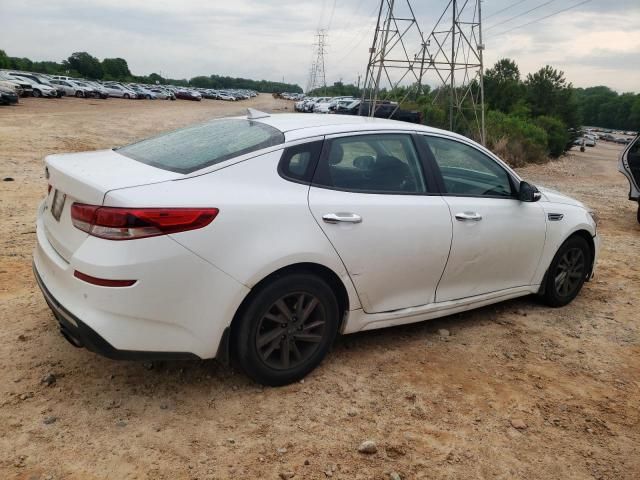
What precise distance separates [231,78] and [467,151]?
19761 centimetres

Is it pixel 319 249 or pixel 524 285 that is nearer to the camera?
pixel 319 249

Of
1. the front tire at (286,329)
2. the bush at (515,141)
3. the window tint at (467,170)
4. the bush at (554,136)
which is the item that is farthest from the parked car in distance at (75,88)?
the front tire at (286,329)

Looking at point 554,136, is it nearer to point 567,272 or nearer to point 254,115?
point 567,272

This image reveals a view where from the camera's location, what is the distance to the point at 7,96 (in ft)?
91.9

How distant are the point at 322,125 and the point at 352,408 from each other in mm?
1748

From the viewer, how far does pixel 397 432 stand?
302cm

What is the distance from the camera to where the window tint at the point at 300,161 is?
327cm

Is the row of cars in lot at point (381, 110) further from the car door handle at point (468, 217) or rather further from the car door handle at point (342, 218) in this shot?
the car door handle at point (342, 218)

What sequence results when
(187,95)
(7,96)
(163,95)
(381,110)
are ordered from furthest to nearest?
(187,95), (163,95), (7,96), (381,110)

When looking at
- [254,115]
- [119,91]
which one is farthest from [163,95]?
[254,115]

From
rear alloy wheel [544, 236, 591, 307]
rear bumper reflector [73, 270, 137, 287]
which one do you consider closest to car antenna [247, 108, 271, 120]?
rear bumper reflector [73, 270, 137, 287]

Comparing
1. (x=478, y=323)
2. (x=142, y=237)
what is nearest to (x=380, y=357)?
(x=478, y=323)

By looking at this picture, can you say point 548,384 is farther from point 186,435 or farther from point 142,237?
point 142,237

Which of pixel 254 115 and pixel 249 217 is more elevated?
pixel 254 115
